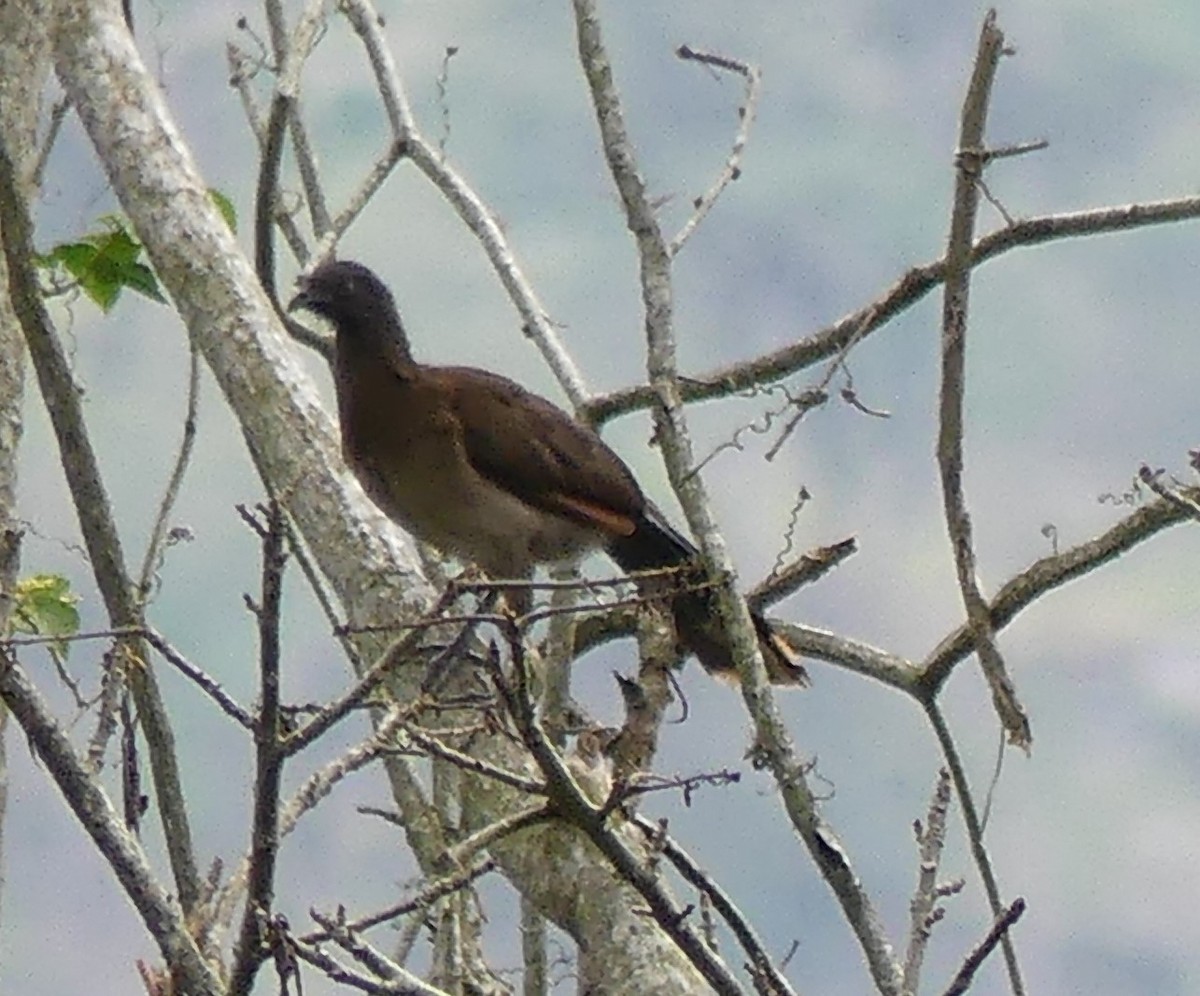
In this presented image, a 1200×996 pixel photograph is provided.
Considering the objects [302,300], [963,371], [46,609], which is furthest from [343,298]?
[963,371]

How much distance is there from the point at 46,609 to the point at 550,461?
108 cm

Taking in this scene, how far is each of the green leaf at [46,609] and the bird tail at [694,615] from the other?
1007 millimetres

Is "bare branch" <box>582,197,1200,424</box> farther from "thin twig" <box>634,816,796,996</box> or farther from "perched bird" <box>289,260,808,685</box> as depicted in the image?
"thin twig" <box>634,816,796,996</box>

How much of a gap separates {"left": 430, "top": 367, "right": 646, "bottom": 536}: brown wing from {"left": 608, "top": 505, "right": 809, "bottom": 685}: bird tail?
0.34 ft

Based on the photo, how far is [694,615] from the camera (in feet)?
13.3

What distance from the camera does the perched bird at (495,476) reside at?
3994 mm

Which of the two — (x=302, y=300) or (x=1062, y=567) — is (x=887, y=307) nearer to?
(x=1062, y=567)

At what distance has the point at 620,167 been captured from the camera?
10.7 ft

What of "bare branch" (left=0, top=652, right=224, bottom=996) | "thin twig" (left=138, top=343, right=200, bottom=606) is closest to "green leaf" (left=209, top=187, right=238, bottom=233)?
"thin twig" (left=138, top=343, right=200, bottom=606)

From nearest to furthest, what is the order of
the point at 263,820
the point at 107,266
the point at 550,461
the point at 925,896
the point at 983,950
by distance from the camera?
the point at 263,820, the point at 983,950, the point at 925,896, the point at 107,266, the point at 550,461

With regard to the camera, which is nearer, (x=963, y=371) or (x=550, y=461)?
(x=963, y=371)

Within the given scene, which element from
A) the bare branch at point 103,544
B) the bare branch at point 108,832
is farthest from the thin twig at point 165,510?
the bare branch at point 108,832

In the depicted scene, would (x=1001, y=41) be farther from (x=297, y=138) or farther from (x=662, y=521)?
(x=297, y=138)

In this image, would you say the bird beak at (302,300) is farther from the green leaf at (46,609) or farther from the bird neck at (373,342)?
the green leaf at (46,609)
